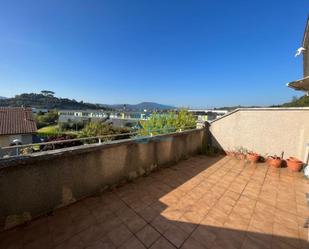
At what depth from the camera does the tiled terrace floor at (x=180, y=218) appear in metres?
1.96

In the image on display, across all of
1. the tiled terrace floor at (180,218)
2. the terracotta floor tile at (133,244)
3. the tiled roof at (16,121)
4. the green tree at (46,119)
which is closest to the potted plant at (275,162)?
the tiled terrace floor at (180,218)

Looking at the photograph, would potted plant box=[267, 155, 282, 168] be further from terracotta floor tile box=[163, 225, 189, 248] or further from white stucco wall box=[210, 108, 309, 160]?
terracotta floor tile box=[163, 225, 189, 248]

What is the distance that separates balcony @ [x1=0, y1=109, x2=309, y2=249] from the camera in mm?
1990

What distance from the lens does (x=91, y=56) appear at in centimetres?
1388

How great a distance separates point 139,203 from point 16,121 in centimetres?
2194

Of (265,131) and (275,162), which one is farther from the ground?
(265,131)

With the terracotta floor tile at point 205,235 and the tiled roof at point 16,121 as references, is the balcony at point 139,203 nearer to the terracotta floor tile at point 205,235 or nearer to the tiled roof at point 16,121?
the terracotta floor tile at point 205,235

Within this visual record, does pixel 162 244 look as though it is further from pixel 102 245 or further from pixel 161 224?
pixel 102 245

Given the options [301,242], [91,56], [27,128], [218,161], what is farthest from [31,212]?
[27,128]

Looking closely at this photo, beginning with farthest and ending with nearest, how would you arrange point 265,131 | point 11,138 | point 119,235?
point 11,138
point 265,131
point 119,235

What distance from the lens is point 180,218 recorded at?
8.00 ft

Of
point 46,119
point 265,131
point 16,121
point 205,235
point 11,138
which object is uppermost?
point 265,131

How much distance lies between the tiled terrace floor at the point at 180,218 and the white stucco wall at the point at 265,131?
171 cm

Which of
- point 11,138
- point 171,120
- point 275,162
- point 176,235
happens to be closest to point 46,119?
point 11,138
